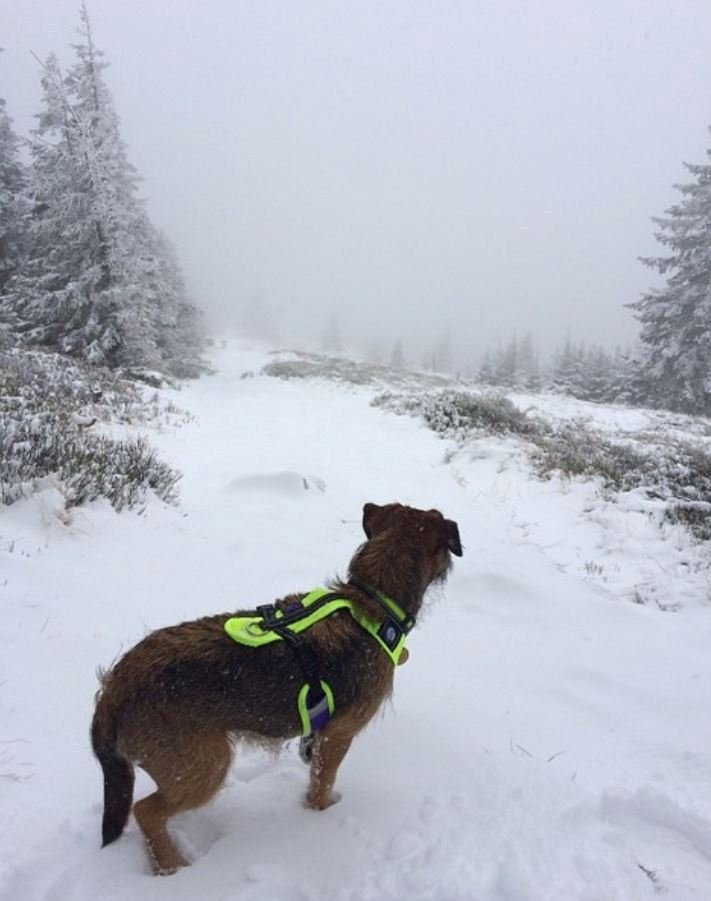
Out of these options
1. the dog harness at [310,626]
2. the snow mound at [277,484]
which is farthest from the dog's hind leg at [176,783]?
the snow mound at [277,484]

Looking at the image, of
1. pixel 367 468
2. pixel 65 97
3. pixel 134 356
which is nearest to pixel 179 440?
pixel 367 468

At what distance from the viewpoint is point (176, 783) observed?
7.19 feet

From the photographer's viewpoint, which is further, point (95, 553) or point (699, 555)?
point (699, 555)

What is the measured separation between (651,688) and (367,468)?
5.88 metres

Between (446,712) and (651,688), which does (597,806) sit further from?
(651,688)

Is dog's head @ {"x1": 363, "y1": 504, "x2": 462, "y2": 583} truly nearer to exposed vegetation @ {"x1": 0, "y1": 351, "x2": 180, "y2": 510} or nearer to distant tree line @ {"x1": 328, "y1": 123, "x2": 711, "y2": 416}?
exposed vegetation @ {"x1": 0, "y1": 351, "x2": 180, "y2": 510}

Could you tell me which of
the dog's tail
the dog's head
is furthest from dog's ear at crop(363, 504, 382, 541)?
the dog's tail

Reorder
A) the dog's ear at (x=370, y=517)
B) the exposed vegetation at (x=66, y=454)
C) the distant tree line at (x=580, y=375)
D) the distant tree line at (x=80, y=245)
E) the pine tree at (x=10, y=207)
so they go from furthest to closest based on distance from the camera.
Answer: the distant tree line at (x=580, y=375) → the pine tree at (x=10, y=207) → the distant tree line at (x=80, y=245) → the exposed vegetation at (x=66, y=454) → the dog's ear at (x=370, y=517)

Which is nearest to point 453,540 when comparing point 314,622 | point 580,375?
point 314,622

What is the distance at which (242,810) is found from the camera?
258cm

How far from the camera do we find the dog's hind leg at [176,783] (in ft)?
7.09

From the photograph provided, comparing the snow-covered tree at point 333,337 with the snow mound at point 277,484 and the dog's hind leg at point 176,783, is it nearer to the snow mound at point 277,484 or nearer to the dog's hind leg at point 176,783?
the snow mound at point 277,484

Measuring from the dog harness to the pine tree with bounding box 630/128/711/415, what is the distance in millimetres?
24792

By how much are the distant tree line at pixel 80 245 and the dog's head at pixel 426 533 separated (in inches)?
677
